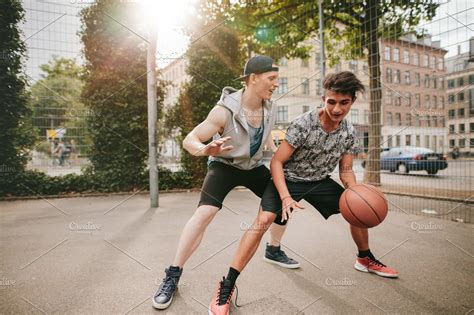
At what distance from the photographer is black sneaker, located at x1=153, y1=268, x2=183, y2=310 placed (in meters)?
2.22

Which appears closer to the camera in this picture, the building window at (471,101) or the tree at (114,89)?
the building window at (471,101)

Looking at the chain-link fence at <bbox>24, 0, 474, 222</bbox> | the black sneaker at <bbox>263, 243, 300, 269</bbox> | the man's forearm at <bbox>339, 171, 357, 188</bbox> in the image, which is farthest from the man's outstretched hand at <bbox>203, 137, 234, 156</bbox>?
the chain-link fence at <bbox>24, 0, 474, 222</bbox>

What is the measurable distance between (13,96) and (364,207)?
8477 millimetres

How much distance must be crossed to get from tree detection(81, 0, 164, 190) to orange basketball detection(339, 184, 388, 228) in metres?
7.12

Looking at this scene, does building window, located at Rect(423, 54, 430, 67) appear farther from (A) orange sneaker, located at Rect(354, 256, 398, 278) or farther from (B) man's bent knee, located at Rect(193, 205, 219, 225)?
(B) man's bent knee, located at Rect(193, 205, 219, 225)

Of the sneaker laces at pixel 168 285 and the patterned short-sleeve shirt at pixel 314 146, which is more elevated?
the patterned short-sleeve shirt at pixel 314 146

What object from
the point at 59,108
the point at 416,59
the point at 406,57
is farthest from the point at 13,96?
the point at 416,59

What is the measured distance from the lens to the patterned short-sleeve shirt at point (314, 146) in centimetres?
260

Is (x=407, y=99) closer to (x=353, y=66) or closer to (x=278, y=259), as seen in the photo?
(x=353, y=66)

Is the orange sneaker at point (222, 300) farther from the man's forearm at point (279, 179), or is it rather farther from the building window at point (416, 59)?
the building window at point (416, 59)

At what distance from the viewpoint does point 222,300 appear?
217 cm

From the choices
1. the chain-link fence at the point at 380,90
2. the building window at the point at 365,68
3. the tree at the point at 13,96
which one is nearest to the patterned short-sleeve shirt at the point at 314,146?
the chain-link fence at the point at 380,90

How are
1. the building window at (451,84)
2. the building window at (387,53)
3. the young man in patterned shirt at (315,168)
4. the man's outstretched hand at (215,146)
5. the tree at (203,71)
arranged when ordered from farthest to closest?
1. the tree at (203,71)
2. the building window at (387,53)
3. the building window at (451,84)
4. the young man in patterned shirt at (315,168)
5. the man's outstretched hand at (215,146)

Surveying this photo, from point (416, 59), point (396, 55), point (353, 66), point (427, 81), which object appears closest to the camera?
point (416, 59)
